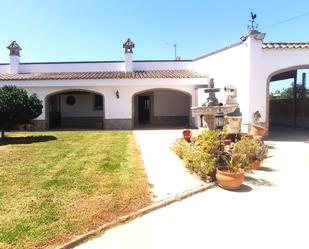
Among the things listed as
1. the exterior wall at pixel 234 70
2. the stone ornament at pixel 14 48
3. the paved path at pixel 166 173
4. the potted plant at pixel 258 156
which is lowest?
the paved path at pixel 166 173

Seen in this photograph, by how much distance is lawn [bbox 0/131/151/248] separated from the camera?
15.0ft

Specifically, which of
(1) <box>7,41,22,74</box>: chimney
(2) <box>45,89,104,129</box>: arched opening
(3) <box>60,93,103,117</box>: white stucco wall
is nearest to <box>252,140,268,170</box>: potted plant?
(2) <box>45,89,104,129</box>: arched opening

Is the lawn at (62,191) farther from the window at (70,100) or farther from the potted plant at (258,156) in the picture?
the window at (70,100)

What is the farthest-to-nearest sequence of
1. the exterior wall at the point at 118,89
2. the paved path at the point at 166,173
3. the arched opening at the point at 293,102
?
the arched opening at the point at 293,102, the exterior wall at the point at 118,89, the paved path at the point at 166,173

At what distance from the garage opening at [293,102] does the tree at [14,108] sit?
570 inches

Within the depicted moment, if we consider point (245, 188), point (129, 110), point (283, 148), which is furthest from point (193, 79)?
point (245, 188)

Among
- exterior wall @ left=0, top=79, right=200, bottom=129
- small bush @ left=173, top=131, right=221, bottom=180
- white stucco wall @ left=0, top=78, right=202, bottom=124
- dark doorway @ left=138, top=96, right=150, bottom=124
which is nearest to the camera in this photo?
small bush @ left=173, top=131, right=221, bottom=180

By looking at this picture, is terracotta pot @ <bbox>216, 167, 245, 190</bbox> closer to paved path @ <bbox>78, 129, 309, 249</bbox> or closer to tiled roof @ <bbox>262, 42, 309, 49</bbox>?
paved path @ <bbox>78, 129, 309, 249</bbox>

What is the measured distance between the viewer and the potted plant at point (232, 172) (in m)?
6.66

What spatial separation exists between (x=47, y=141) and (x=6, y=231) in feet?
31.7

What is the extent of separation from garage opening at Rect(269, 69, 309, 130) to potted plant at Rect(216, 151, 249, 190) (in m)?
14.0

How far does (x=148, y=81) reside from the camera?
1942cm

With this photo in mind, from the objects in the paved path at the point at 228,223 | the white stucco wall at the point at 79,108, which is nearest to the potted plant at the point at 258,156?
the paved path at the point at 228,223

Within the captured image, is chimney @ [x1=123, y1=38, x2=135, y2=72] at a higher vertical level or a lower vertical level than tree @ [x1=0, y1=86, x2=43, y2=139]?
higher
